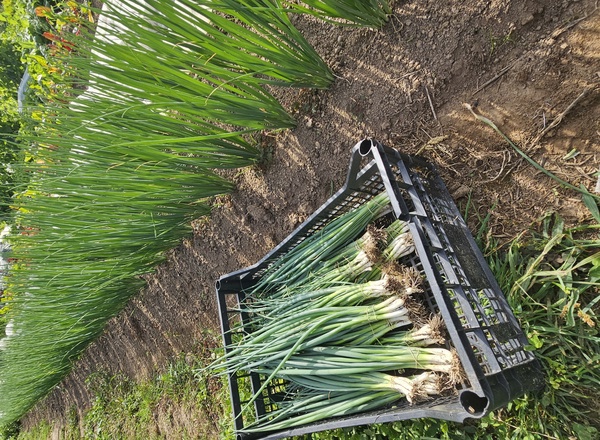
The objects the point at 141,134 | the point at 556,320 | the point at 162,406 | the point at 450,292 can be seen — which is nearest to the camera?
the point at 556,320

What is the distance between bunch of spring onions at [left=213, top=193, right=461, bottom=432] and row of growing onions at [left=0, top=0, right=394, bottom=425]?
1.68 ft

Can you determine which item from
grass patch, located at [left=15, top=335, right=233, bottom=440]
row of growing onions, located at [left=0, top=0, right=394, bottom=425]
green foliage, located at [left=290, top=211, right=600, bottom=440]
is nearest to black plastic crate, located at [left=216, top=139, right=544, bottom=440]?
green foliage, located at [left=290, top=211, right=600, bottom=440]

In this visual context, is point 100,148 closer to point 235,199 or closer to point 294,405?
point 235,199

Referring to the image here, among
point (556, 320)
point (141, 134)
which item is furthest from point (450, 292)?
point (141, 134)

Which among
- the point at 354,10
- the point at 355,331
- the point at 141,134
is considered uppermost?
the point at 354,10

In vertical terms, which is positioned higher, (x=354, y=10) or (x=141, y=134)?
(x=354, y=10)

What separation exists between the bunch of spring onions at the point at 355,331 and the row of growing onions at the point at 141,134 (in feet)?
1.68

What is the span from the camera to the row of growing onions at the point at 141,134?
3.36ft

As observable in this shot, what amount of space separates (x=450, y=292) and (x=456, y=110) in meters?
0.52

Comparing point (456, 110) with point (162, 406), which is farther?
point (162, 406)

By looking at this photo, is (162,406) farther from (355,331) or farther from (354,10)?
(354,10)

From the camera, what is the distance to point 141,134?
1196mm

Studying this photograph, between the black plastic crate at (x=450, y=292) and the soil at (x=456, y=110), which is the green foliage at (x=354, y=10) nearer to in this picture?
the soil at (x=456, y=110)

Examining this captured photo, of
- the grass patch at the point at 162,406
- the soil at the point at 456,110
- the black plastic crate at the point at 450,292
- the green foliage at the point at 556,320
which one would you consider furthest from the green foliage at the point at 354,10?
the grass patch at the point at 162,406
